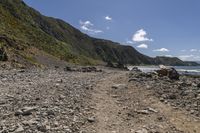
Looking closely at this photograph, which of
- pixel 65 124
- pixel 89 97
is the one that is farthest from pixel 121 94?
pixel 65 124

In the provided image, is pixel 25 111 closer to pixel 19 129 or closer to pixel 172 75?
pixel 19 129

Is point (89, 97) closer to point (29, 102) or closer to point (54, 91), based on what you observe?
point (54, 91)

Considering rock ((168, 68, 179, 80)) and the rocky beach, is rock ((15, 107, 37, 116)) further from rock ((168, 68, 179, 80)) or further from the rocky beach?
rock ((168, 68, 179, 80))

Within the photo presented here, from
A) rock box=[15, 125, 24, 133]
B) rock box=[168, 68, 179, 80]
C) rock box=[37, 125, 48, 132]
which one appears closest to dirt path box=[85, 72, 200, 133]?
Answer: rock box=[37, 125, 48, 132]

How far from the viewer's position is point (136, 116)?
1481 centimetres

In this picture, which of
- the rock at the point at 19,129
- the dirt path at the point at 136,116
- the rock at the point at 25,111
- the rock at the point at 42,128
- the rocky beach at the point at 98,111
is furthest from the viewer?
the rock at the point at 25,111

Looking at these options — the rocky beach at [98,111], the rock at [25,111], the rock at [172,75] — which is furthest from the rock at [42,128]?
the rock at [172,75]

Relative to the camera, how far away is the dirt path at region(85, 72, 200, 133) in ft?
42.8

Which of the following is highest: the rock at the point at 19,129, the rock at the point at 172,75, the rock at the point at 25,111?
the rock at the point at 172,75

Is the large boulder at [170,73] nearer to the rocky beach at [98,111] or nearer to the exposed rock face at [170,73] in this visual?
the exposed rock face at [170,73]

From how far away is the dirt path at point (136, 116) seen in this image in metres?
13.0

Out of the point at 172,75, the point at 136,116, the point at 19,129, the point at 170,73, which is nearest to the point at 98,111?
the point at 136,116

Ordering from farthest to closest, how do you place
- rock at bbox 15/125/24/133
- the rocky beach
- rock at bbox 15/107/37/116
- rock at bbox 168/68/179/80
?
rock at bbox 168/68/179/80, rock at bbox 15/107/37/116, the rocky beach, rock at bbox 15/125/24/133

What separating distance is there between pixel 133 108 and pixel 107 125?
3361mm
